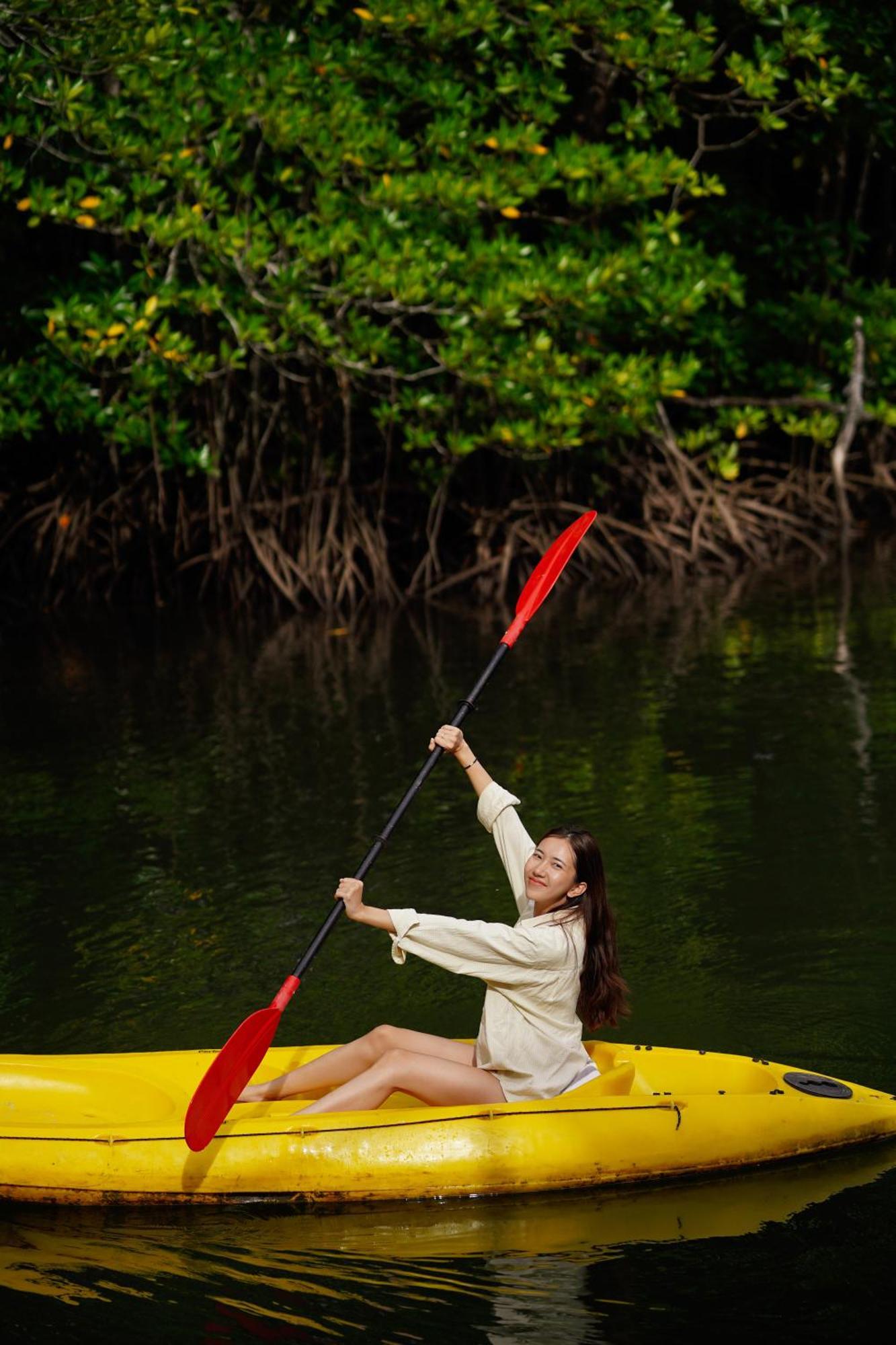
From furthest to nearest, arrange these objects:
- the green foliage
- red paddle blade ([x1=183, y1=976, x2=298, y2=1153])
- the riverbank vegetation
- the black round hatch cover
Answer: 1. the riverbank vegetation
2. the green foliage
3. the black round hatch cover
4. red paddle blade ([x1=183, y1=976, x2=298, y2=1153])

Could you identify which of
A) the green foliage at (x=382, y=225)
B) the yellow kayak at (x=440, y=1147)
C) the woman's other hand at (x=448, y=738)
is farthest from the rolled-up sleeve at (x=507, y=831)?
the green foliage at (x=382, y=225)

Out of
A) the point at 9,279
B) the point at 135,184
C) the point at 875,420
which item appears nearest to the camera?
the point at 135,184

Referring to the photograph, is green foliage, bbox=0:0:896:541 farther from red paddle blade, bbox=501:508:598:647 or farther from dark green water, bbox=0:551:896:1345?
red paddle blade, bbox=501:508:598:647

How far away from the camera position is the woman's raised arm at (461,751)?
193 inches

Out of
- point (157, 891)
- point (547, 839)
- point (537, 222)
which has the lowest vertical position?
point (157, 891)

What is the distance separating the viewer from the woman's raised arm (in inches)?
193

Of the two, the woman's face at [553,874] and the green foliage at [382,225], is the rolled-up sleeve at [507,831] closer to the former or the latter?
the woman's face at [553,874]

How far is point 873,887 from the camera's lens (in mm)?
6645

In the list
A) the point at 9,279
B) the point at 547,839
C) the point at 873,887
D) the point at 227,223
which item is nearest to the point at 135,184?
the point at 227,223

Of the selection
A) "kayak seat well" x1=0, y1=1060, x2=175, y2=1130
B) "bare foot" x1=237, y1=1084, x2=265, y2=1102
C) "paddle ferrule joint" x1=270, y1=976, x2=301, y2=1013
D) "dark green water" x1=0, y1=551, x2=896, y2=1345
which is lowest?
"dark green water" x1=0, y1=551, x2=896, y2=1345

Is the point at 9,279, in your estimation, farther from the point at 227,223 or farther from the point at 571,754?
the point at 571,754

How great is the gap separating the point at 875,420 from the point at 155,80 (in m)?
6.76

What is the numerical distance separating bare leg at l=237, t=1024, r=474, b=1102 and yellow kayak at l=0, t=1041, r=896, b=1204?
12cm

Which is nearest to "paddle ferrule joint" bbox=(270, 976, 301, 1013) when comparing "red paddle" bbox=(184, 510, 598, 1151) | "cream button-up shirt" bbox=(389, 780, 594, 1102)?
"red paddle" bbox=(184, 510, 598, 1151)
